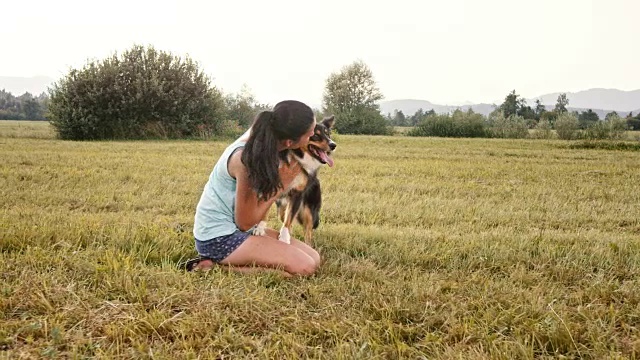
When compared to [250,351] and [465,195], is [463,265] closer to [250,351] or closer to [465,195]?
[250,351]

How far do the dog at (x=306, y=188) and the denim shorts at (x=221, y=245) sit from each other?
1.83 ft

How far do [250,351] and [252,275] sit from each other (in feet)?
3.49

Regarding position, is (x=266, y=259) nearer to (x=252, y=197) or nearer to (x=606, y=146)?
(x=252, y=197)

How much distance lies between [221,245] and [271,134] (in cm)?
104

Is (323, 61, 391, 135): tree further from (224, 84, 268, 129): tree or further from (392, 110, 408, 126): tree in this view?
(392, 110, 408, 126): tree

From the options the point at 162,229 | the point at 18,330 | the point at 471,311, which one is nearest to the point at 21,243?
the point at 162,229

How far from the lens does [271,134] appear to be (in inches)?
128

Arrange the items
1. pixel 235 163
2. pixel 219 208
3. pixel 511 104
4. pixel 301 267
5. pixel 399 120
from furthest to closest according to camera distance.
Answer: pixel 399 120 < pixel 511 104 < pixel 219 208 < pixel 301 267 < pixel 235 163

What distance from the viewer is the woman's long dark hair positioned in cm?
323

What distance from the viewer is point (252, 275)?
351 cm

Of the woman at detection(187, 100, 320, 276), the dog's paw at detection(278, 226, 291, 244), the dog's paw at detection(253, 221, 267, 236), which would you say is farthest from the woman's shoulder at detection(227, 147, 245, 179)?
the dog's paw at detection(278, 226, 291, 244)

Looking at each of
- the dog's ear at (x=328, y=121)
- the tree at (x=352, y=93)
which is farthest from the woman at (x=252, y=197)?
the tree at (x=352, y=93)

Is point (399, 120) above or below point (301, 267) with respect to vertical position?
Result: above

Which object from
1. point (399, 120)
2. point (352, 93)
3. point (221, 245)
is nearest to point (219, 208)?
point (221, 245)
